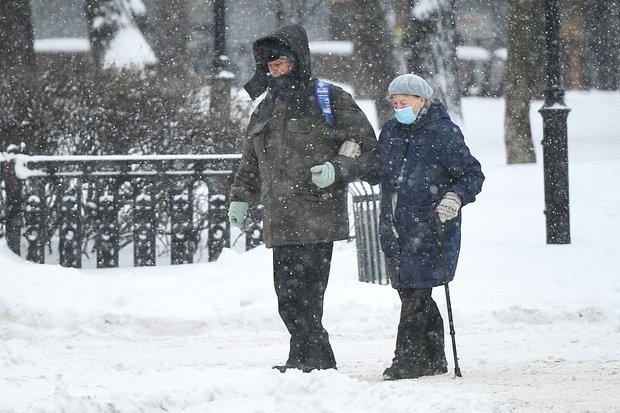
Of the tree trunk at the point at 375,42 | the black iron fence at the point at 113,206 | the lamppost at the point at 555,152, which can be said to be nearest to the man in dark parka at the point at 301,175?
the black iron fence at the point at 113,206

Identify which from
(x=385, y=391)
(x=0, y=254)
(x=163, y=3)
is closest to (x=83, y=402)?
(x=385, y=391)

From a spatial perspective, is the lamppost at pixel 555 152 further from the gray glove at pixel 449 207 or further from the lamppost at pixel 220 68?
the gray glove at pixel 449 207

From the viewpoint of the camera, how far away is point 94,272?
36.6 ft

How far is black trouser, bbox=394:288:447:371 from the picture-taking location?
645 centimetres

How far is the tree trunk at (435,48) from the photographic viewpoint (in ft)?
71.7

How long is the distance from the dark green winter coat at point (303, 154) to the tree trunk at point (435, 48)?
50.2 ft

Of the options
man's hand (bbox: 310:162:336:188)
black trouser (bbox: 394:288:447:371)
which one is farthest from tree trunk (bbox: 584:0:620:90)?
man's hand (bbox: 310:162:336:188)

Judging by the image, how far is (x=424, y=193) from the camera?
638 cm

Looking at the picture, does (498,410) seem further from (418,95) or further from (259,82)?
(259,82)

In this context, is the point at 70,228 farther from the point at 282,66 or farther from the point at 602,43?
the point at 602,43

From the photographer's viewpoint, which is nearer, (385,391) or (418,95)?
(385,391)

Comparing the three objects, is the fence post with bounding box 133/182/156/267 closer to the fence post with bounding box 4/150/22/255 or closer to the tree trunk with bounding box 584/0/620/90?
the fence post with bounding box 4/150/22/255

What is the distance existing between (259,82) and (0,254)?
471cm

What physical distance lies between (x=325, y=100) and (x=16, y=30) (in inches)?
499
